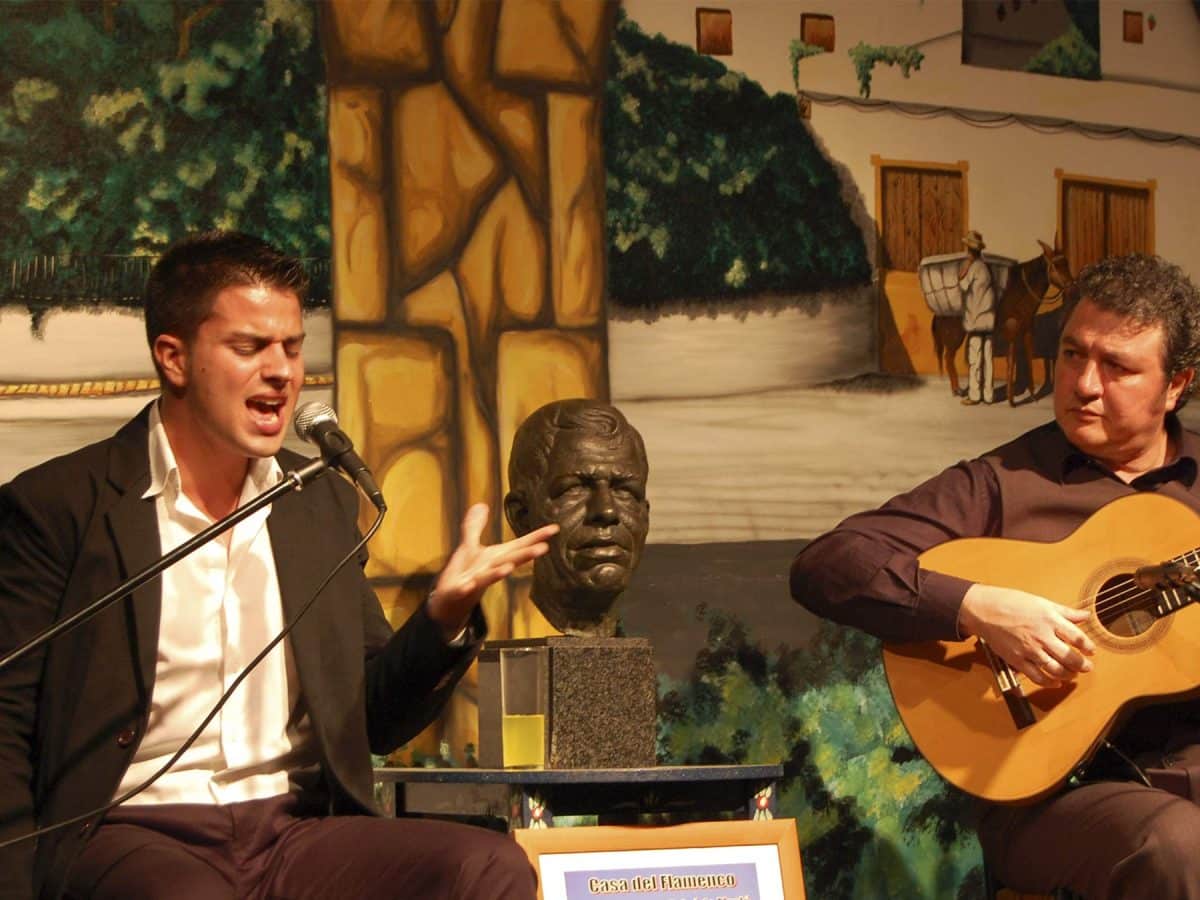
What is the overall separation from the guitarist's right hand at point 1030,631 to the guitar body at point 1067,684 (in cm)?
7

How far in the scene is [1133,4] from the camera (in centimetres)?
498

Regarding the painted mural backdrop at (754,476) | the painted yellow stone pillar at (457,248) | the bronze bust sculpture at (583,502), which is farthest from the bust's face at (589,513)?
the painted mural backdrop at (754,476)

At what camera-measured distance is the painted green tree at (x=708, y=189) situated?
171 inches

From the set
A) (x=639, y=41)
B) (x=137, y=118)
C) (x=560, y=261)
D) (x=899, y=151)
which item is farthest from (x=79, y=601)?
(x=899, y=151)

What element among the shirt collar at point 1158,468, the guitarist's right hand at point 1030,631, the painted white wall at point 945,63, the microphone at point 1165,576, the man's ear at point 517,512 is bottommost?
the guitarist's right hand at point 1030,631

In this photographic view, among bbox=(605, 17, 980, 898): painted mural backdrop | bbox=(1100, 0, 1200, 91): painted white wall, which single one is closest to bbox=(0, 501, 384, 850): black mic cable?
bbox=(605, 17, 980, 898): painted mural backdrop

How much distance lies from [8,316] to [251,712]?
1.33 metres

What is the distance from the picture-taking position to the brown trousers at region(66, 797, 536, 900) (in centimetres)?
259

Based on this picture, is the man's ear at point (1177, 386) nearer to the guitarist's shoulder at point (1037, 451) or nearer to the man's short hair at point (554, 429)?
the guitarist's shoulder at point (1037, 451)

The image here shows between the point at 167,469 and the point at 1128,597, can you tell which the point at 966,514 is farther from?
the point at 167,469

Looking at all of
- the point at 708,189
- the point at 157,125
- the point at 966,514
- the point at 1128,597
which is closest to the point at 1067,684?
the point at 1128,597

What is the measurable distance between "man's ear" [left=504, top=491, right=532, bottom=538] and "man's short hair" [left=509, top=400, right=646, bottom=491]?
0.08 feet

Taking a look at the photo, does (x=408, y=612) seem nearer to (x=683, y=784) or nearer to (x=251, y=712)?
(x=683, y=784)

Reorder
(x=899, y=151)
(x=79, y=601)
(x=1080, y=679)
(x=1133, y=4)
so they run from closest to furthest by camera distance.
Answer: (x=79, y=601)
(x=1080, y=679)
(x=899, y=151)
(x=1133, y=4)
